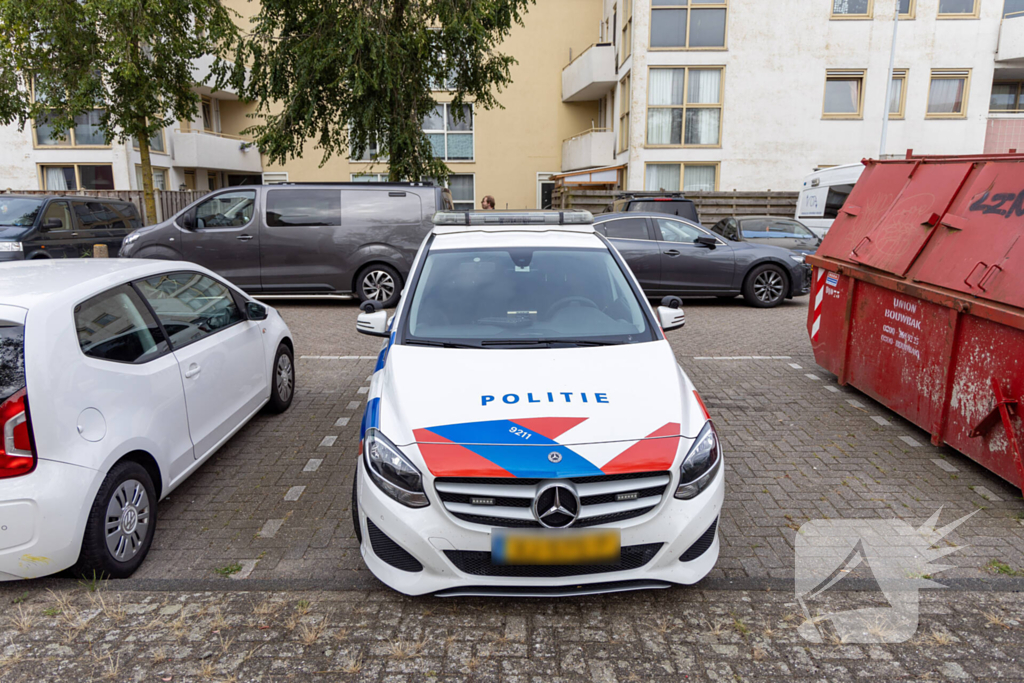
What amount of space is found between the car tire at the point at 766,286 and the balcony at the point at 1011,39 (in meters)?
15.1

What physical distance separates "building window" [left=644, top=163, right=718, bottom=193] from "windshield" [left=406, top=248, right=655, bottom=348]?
18.6 metres

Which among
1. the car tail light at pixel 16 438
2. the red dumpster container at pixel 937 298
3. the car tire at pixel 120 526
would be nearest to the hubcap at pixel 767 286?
the red dumpster container at pixel 937 298

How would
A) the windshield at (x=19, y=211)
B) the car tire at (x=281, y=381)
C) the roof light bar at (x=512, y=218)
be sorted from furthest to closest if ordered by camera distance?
1. the windshield at (x=19, y=211)
2. the car tire at (x=281, y=381)
3. the roof light bar at (x=512, y=218)

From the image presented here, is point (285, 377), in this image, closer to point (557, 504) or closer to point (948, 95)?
point (557, 504)

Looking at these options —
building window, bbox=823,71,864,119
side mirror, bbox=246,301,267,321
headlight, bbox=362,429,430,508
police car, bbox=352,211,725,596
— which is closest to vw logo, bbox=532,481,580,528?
police car, bbox=352,211,725,596

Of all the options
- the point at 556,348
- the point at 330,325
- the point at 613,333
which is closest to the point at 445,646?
the point at 556,348

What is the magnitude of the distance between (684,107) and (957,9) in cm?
845

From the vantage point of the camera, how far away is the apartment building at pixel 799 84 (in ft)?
A: 69.3

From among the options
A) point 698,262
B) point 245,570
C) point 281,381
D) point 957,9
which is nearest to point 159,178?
point 698,262

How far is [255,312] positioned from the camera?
5.67m

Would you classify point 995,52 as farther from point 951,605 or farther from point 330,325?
point 951,605

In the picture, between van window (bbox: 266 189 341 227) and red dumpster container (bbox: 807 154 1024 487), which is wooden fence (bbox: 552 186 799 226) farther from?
red dumpster container (bbox: 807 154 1024 487)

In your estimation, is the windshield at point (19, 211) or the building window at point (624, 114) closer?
the windshield at point (19, 211)

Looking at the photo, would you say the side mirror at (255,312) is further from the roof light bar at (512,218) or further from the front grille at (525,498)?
the front grille at (525,498)
